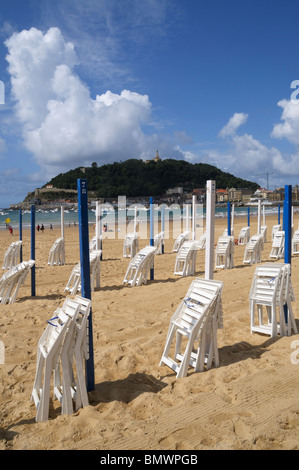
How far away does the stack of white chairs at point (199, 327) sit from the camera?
3152 millimetres

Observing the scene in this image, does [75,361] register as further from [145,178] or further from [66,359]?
[145,178]

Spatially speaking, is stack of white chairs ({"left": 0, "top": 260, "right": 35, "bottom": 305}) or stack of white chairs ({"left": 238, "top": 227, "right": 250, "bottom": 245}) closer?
stack of white chairs ({"left": 0, "top": 260, "right": 35, "bottom": 305})

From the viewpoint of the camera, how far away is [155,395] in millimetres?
2807

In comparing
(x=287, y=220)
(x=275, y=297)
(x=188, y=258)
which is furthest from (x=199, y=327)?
(x=188, y=258)

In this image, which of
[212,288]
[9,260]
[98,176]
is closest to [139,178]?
[98,176]

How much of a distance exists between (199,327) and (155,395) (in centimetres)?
71

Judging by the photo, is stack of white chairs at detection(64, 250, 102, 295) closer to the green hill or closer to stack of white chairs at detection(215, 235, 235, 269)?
stack of white chairs at detection(215, 235, 235, 269)

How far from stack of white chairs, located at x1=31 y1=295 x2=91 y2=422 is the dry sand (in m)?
0.09

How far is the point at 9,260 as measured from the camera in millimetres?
11156

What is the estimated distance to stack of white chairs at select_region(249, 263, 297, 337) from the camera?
13.2 ft

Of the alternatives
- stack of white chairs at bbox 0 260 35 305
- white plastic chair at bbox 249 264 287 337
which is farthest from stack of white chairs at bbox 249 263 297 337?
stack of white chairs at bbox 0 260 35 305

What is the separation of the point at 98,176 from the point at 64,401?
74077 millimetres
